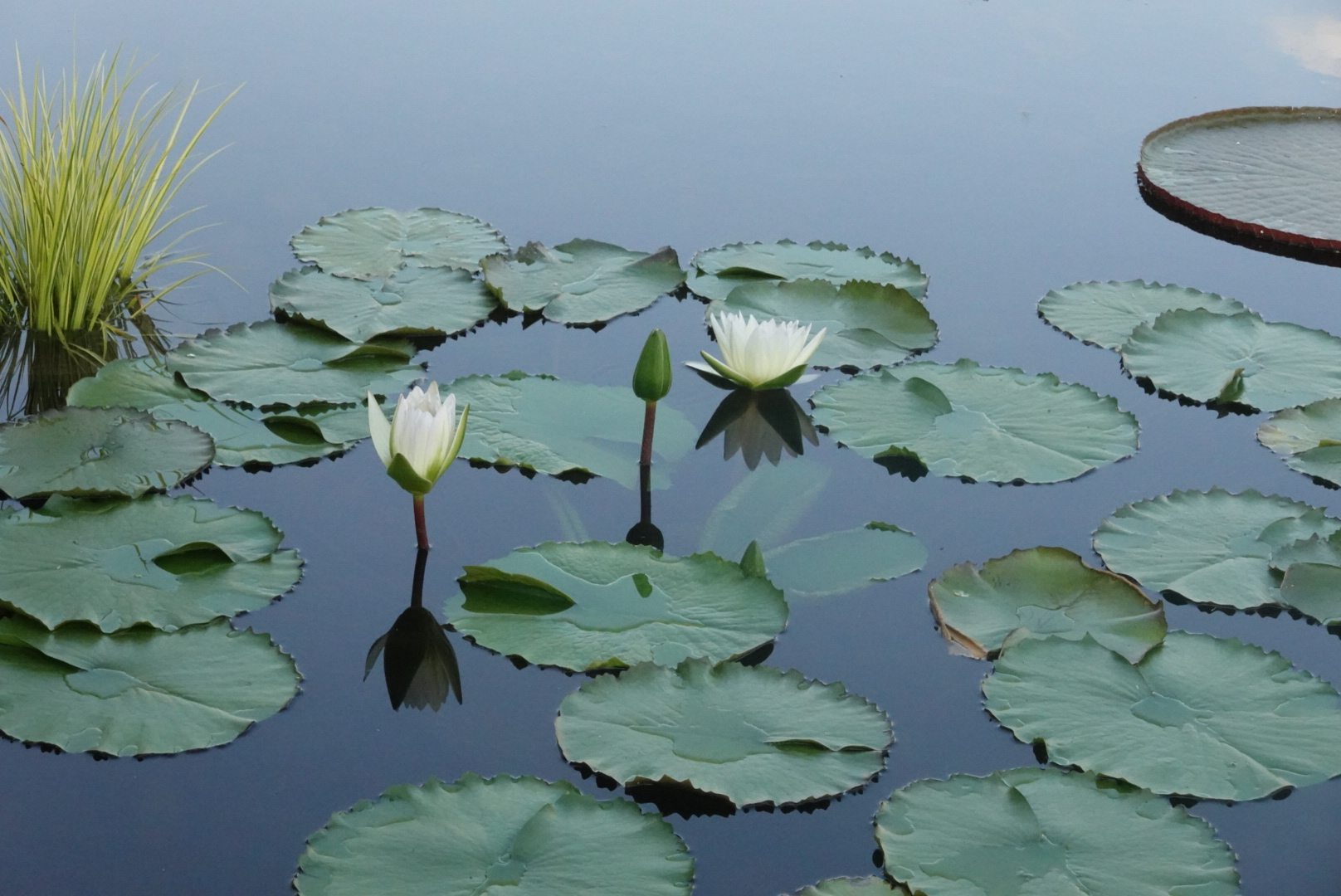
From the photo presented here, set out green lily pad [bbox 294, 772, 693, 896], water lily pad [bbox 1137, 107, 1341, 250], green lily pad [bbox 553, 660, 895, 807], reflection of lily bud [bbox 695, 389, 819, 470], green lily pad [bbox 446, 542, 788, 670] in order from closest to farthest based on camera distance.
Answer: green lily pad [bbox 294, 772, 693, 896]
green lily pad [bbox 553, 660, 895, 807]
green lily pad [bbox 446, 542, 788, 670]
reflection of lily bud [bbox 695, 389, 819, 470]
water lily pad [bbox 1137, 107, 1341, 250]

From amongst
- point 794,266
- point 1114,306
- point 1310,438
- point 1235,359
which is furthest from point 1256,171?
point 794,266

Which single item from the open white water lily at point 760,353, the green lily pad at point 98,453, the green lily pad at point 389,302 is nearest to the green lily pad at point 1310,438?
the open white water lily at point 760,353

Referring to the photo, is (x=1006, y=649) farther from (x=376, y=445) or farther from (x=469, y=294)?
(x=469, y=294)

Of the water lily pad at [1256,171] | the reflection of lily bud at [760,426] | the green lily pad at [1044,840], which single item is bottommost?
the green lily pad at [1044,840]

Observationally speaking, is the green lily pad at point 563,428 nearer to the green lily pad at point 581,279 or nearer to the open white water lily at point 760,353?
the open white water lily at point 760,353

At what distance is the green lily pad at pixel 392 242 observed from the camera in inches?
120

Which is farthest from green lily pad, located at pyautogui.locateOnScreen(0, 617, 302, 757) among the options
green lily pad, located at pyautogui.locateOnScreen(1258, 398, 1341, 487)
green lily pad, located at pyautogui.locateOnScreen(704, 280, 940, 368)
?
green lily pad, located at pyautogui.locateOnScreen(1258, 398, 1341, 487)

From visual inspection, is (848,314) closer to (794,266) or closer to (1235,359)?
(794,266)

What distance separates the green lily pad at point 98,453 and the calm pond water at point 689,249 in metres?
0.08

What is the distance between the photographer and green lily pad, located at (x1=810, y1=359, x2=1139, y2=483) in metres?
2.45

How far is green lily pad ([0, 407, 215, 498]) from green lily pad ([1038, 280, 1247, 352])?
196 centimetres

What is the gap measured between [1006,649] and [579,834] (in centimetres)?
75

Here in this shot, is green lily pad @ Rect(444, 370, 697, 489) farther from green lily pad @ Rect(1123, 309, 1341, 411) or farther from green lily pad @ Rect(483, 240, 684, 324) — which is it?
green lily pad @ Rect(1123, 309, 1341, 411)

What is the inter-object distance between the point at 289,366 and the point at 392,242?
628 mm
